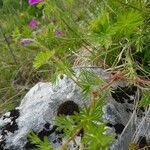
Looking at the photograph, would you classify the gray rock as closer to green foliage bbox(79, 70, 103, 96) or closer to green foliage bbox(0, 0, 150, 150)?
A: green foliage bbox(0, 0, 150, 150)

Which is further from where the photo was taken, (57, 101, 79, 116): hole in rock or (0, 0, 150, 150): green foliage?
(57, 101, 79, 116): hole in rock

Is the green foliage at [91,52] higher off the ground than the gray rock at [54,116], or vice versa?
the green foliage at [91,52]

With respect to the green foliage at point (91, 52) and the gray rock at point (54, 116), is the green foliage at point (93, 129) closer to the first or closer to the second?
the green foliage at point (91, 52)

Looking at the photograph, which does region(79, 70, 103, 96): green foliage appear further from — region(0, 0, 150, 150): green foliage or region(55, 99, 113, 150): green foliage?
region(55, 99, 113, 150): green foliage

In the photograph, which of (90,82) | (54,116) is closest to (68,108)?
(54,116)

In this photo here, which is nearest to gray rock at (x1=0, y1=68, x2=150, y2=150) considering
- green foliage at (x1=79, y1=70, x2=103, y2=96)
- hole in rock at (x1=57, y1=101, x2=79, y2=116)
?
hole in rock at (x1=57, y1=101, x2=79, y2=116)

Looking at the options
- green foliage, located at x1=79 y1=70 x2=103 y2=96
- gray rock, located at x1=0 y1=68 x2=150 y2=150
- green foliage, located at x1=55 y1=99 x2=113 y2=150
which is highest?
green foliage, located at x1=55 y1=99 x2=113 y2=150

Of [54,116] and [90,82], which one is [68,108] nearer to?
[54,116]

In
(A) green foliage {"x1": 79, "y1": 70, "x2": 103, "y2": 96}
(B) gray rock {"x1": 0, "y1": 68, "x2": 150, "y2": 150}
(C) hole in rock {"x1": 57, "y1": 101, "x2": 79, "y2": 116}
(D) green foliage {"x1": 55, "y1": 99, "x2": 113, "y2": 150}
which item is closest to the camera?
(D) green foliage {"x1": 55, "y1": 99, "x2": 113, "y2": 150}

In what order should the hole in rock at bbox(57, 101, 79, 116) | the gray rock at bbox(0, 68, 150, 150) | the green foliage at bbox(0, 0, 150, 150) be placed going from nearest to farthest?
the green foliage at bbox(0, 0, 150, 150)
the gray rock at bbox(0, 68, 150, 150)
the hole in rock at bbox(57, 101, 79, 116)

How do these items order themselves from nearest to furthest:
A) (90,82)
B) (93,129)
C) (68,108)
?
(93,129), (90,82), (68,108)

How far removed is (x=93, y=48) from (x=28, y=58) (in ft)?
4.44

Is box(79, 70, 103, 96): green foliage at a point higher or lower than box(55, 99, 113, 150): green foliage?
lower

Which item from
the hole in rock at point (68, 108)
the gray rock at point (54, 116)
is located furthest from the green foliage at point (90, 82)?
the hole in rock at point (68, 108)
